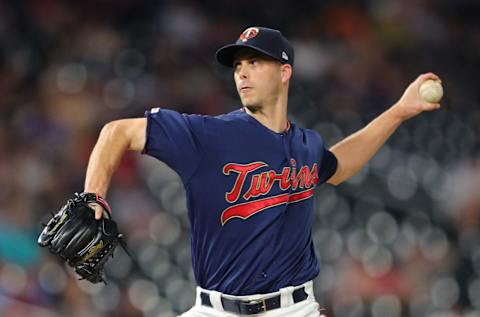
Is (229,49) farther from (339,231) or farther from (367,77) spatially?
(367,77)

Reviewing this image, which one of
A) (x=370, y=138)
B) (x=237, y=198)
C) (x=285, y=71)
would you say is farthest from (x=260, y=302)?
(x=370, y=138)

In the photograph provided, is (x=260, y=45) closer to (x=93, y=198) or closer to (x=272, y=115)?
(x=272, y=115)

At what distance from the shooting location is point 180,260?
5.48 metres

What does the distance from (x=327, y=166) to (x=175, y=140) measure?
913 millimetres

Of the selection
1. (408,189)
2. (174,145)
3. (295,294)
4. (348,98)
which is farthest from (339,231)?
(174,145)

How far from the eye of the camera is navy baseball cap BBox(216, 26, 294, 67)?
3.33 m

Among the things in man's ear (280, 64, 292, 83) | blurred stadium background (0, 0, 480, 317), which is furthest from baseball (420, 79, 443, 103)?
blurred stadium background (0, 0, 480, 317)

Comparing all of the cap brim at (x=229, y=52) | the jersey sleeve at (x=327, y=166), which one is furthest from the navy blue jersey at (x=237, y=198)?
the jersey sleeve at (x=327, y=166)

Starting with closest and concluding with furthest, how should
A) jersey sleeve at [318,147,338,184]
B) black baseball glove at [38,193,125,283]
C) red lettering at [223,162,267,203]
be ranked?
1. black baseball glove at [38,193,125,283]
2. red lettering at [223,162,267,203]
3. jersey sleeve at [318,147,338,184]

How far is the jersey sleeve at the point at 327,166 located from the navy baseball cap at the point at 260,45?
1.55ft

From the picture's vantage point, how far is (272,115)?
3.43 meters

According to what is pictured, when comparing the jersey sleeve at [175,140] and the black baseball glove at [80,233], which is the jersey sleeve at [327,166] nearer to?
the jersey sleeve at [175,140]

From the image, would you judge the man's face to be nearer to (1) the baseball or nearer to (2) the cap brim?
(2) the cap brim

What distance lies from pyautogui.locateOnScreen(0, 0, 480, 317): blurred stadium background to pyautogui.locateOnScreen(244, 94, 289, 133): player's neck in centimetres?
217
